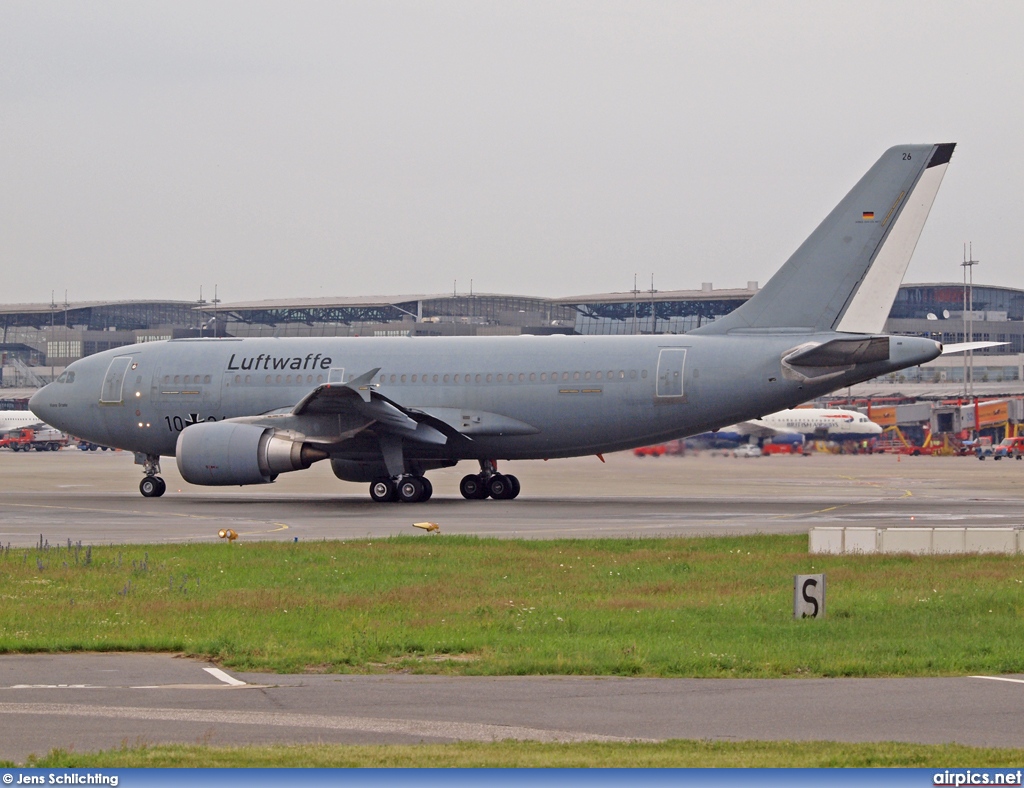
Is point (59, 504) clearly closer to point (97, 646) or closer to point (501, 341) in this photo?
point (501, 341)

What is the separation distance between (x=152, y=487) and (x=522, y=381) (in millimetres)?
12021

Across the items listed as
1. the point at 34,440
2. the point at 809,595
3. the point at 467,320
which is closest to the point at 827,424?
the point at 467,320

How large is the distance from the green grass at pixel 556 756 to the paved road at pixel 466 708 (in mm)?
330

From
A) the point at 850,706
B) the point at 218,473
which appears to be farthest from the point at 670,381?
the point at 850,706

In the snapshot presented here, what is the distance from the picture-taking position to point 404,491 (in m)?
35.4

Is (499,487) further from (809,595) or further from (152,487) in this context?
(809,595)

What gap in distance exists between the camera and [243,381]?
125 feet

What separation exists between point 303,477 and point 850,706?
145ft

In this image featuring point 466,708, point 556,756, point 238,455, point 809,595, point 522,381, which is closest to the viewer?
point 556,756

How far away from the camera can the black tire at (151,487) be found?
39.0 meters

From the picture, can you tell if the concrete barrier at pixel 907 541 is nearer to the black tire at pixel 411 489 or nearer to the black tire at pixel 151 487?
the black tire at pixel 411 489

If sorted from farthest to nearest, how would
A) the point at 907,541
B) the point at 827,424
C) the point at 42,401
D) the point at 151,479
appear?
the point at 827,424, the point at 42,401, the point at 151,479, the point at 907,541

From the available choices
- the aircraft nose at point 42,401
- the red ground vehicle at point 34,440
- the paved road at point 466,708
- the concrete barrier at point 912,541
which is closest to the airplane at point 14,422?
the red ground vehicle at point 34,440

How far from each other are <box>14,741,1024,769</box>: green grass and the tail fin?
83.1ft
